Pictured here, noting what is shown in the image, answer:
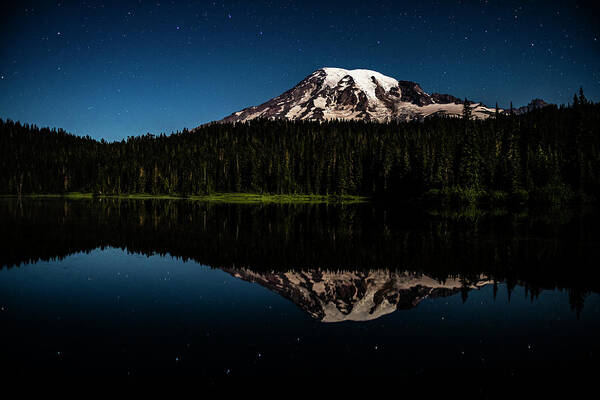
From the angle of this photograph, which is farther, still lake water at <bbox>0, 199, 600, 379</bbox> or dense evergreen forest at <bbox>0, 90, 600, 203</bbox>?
dense evergreen forest at <bbox>0, 90, 600, 203</bbox>

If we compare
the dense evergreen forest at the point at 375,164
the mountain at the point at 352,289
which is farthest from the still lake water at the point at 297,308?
the dense evergreen forest at the point at 375,164

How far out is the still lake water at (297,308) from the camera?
9633mm

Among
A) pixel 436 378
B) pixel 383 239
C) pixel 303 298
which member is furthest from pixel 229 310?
pixel 383 239

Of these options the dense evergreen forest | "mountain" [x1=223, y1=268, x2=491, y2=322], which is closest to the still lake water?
"mountain" [x1=223, y1=268, x2=491, y2=322]

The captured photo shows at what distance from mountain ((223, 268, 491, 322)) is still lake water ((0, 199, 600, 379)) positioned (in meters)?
0.09

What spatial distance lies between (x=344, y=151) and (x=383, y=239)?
122000mm

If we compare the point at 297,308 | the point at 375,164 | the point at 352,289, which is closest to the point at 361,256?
the point at 352,289

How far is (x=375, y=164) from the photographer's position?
452ft

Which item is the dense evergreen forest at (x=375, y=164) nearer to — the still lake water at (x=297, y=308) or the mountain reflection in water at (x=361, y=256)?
the mountain reflection in water at (x=361, y=256)

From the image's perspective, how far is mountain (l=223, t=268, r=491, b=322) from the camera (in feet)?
45.8

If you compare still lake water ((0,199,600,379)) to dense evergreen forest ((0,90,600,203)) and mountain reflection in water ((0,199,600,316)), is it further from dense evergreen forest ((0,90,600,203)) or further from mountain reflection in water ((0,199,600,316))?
dense evergreen forest ((0,90,600,203))

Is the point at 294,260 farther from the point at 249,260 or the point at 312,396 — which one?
the point at 312,396

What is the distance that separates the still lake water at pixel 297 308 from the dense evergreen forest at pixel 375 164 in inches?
2680

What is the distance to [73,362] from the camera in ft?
30.9
